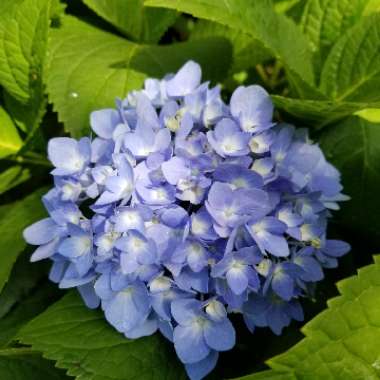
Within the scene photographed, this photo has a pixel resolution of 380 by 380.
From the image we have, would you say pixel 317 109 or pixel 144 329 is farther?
pixel 317 109

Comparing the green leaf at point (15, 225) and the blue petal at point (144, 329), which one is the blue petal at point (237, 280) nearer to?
the blue petal at point (144, 329)

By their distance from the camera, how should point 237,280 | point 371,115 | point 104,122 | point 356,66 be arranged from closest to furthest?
1. point 237,280
2. point 104,122
3. point 356,66
4. point 371,115

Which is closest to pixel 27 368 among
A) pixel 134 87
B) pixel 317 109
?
pixel 134 87

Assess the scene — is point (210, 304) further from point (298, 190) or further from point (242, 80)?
point (242, 80)

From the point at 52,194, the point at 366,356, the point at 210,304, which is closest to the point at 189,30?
the point at 52,194

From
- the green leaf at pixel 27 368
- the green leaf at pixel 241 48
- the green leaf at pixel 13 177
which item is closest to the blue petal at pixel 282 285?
the green leaf at pixel 27 368

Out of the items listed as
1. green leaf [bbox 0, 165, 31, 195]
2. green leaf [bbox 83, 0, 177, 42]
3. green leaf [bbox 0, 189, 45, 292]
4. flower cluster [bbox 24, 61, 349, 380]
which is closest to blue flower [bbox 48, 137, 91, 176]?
flower cluster [bbox 24, 61, 349, 380]

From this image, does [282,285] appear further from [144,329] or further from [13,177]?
[13,177]
